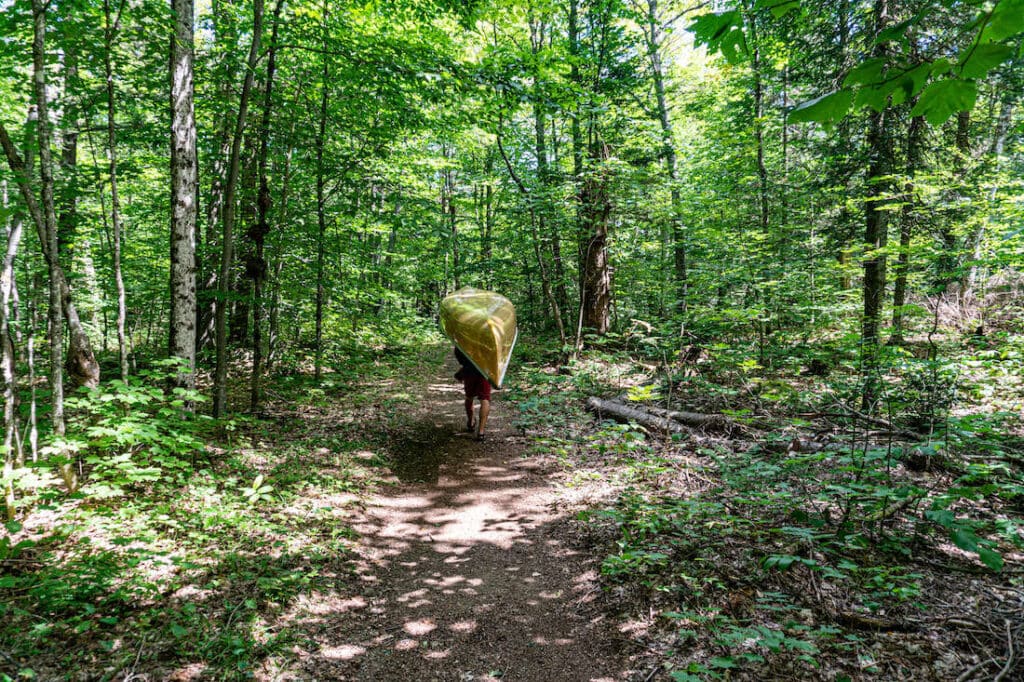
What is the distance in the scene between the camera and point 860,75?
169 centimetres

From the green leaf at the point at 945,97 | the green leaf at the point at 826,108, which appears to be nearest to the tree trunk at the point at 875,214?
the green leaf at the point at 945,97

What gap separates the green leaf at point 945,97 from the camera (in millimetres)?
1623

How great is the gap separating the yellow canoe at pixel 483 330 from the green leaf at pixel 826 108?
6.01m

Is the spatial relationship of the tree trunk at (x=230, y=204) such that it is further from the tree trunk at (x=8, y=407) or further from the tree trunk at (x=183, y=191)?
the tree trunk at (x=8, y=407)

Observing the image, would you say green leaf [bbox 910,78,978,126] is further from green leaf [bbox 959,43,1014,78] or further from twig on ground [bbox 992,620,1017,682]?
twig on ground [bbox 992,620,1017,682]

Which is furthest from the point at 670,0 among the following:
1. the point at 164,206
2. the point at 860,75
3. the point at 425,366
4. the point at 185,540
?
the point at 185,540

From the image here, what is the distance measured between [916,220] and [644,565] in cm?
948

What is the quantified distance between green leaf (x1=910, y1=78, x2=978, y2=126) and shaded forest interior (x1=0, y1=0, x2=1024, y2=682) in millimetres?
11

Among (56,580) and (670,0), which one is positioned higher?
(670,0)

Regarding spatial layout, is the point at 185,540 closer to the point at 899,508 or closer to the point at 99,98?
the point at 99,98

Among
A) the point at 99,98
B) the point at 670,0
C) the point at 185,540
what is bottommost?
the point at 185,540

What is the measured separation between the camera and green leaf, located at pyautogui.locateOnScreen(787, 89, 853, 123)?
1.65 metres

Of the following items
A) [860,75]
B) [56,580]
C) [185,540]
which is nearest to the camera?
[860,75]

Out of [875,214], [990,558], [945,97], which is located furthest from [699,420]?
[945,97]
